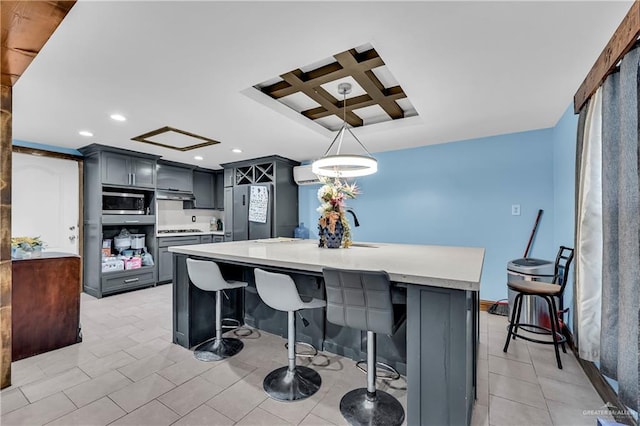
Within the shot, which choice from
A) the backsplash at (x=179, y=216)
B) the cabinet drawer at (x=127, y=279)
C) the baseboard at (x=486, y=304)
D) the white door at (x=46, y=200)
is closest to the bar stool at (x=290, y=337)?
the baseboard at (x=486, y=304)

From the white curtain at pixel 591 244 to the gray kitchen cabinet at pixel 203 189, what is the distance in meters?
5.64

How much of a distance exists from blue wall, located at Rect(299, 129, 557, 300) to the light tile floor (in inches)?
52.3

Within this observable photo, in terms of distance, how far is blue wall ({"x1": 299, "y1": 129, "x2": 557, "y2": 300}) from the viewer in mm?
3396

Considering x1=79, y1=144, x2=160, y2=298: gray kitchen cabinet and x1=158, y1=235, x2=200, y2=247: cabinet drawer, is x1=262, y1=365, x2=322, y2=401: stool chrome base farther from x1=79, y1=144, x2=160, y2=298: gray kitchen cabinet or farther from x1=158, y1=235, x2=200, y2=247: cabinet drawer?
x1=158, y1=235, x2=200, y2=247: cabinet drawer

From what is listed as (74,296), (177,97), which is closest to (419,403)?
(177,97)

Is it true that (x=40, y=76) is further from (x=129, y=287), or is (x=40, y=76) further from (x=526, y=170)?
(x=526, y=170)

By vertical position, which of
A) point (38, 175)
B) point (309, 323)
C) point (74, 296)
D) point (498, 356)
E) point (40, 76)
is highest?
point (40, 76)

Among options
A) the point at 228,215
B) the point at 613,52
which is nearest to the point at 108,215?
the point at 228,215

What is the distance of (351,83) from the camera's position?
2.45 meters

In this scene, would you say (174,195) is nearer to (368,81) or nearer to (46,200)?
(46,200)

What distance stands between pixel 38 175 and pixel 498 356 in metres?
5.66

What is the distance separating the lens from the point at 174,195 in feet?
17.2

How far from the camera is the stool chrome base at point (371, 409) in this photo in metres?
1.61

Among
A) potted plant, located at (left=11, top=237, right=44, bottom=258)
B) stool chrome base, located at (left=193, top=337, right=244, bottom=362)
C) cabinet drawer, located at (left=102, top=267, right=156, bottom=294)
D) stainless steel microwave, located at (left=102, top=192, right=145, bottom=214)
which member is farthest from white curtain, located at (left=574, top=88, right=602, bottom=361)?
stainless steel microwave, located at (left=102, top=192, right=145, bottom=214)
